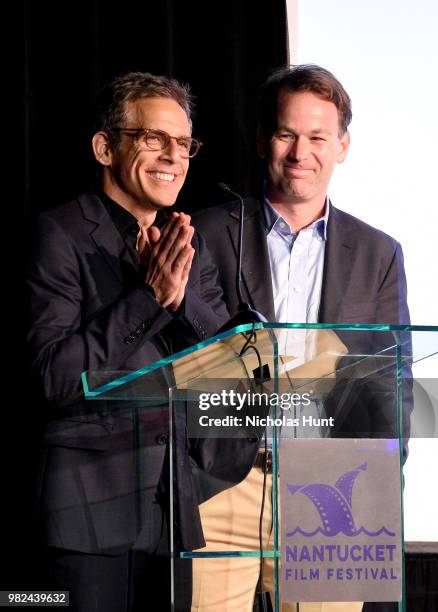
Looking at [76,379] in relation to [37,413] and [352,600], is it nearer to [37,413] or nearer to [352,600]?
[37,413]

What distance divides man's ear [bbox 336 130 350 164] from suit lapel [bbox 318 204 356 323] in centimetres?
18

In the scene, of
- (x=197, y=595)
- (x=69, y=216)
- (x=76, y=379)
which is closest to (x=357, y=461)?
(x=197, y=595)

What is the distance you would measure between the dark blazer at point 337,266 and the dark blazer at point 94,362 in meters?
0.36

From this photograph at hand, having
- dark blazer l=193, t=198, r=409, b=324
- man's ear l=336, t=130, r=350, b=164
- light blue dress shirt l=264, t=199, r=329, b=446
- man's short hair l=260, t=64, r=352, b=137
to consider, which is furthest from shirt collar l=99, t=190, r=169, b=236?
man's ear l=336, t=130, r=350, b=164

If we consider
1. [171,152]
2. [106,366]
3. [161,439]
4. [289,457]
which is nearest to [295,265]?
[171,152]

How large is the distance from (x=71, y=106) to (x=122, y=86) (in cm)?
39

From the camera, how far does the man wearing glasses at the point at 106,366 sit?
6.88 feet

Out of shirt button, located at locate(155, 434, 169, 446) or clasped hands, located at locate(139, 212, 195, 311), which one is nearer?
shirt button, located at locate(155, 434, 169, 446)

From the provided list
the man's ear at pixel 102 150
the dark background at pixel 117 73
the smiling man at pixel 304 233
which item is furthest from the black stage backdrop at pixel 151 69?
the man's ear at pixel 102 150

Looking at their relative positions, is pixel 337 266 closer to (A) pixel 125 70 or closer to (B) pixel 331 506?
(A) pixel 125 70

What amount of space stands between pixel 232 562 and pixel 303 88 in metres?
1.85

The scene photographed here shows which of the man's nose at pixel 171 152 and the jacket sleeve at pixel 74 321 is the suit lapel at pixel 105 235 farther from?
the man's nose at pixel 171 152

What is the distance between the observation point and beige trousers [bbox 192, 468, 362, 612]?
60.7 inches

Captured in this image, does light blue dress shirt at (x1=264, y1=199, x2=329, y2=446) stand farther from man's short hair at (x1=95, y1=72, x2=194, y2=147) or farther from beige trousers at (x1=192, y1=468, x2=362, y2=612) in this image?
beige trousers at (x1=192, y1=468, x2=362, y2=612)
